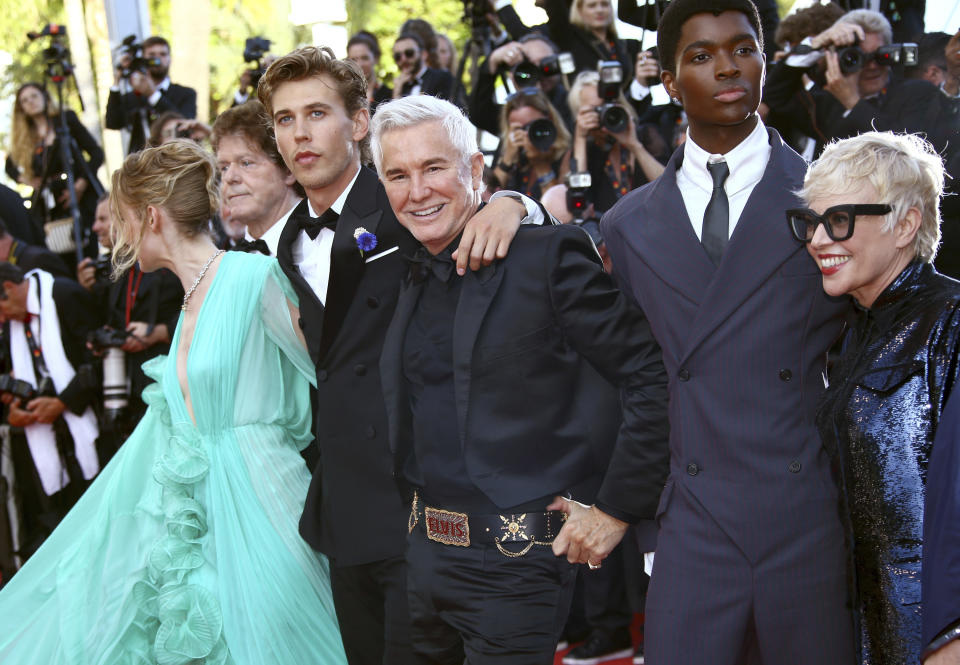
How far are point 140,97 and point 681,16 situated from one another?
564 cm

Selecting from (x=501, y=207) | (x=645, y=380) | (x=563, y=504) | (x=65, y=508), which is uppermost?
(x=501, y=207)

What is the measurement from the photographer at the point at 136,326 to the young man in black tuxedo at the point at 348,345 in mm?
2481

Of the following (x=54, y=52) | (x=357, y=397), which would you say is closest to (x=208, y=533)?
(x=357, y=397)

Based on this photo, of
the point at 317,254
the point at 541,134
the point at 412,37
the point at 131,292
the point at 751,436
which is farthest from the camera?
the point at 412,37

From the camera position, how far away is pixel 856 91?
14.9ft

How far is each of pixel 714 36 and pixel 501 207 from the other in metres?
0.67

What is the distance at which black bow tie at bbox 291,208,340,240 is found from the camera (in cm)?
327

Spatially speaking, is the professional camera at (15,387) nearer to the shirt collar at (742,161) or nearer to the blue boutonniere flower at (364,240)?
the blue boutonniere flower at (364,240)

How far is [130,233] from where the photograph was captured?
11.7 ft

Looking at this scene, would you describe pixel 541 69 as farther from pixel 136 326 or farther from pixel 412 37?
pixel 136 326

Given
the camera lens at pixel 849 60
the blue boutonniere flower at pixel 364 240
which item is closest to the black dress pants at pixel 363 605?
the blue boutonniere flower at pixel 364 240

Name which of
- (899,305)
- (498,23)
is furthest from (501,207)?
(498,23)

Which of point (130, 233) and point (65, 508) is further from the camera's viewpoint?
point (65, 508)

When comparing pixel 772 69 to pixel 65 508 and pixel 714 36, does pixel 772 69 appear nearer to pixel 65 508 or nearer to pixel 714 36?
pixel 714 36
